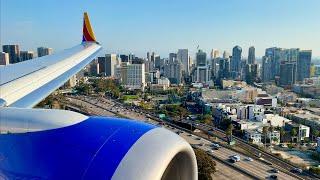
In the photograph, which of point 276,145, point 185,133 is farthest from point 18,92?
point 276,145

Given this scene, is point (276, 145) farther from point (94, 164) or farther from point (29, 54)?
point (29, 54)

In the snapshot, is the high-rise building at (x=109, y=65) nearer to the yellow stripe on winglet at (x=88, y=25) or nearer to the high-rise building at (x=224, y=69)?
the high-rise building at (x=224, y=69)

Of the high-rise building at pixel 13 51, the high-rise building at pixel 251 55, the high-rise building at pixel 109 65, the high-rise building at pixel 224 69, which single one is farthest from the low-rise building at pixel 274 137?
the high-rise building at pixel 251 55

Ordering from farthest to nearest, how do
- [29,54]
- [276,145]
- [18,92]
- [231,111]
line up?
[29,54] → [231,111] → [276,145] → [18,92]

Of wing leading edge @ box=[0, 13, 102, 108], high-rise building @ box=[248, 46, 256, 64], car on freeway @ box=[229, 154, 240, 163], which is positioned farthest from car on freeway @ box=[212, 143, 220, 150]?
high-rise building @ box=[248, 46, 256, 64]

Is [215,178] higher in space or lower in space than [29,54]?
lower

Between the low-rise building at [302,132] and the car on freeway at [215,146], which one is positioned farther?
the low-rise building at [302,132]

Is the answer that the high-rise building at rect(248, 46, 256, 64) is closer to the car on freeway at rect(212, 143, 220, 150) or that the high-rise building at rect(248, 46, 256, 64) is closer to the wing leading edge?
the car on freeway at rect(212, 143, 220, 150)
